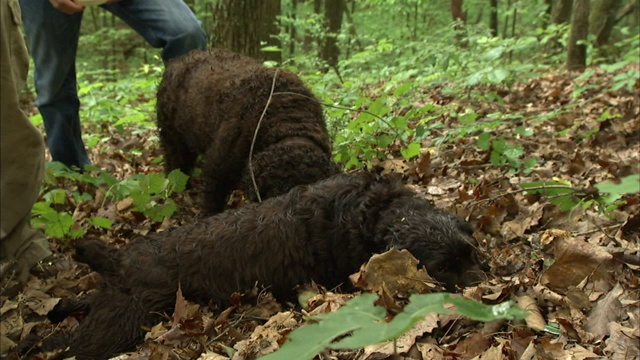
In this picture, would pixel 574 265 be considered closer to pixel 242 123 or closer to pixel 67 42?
pixel 242 123

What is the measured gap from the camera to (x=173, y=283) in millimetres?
2967

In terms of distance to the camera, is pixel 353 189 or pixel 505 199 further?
pixel 505 199

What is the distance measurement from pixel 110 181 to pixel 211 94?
109 centimetres

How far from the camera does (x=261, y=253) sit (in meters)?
3.04

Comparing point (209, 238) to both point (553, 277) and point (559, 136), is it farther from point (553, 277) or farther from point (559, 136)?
point (559, 136)

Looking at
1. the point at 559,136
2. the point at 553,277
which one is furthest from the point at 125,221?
the point at 559,136

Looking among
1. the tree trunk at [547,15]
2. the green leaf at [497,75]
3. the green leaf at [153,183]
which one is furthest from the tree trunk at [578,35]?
the green leaf at [153,183]

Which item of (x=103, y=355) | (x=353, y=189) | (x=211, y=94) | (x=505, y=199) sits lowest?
(x=103, y=355)

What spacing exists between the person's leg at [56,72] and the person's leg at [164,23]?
16.7 inches

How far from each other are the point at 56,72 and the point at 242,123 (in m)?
1.88

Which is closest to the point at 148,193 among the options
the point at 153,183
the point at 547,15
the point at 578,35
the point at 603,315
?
the point at 153,183

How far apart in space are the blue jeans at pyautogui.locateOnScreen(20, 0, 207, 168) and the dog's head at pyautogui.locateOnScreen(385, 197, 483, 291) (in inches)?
124

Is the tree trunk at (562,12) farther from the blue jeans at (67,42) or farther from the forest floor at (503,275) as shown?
the blue jeans at (67,42)

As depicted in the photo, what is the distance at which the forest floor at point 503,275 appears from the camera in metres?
2.18
